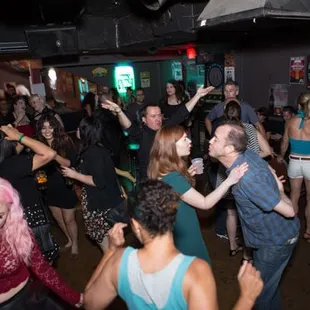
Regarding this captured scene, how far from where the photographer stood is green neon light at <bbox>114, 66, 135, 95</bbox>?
39.2 feet

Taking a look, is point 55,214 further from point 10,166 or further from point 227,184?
point 227,184

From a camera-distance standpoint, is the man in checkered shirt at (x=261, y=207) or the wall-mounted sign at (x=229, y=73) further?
the wall-mounted sign at (x=229, y=73)

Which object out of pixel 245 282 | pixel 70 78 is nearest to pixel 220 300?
pixel 245 282

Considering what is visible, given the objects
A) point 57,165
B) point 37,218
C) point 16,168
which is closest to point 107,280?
point 16,168

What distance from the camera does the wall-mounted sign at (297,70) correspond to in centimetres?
609

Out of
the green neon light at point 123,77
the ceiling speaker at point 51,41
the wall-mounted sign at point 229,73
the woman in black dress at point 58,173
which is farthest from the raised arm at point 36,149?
the green neon light at point 123,77

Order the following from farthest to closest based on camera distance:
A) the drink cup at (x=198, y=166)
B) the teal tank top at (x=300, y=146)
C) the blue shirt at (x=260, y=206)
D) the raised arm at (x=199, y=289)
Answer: the teal tank top at (x=300, y=146) < the drink cup at (x=198, y=166) < the blue shirt at (x=260, y=206) < the raised arm at (x=199, y=289)

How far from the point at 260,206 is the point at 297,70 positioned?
4.91 meters

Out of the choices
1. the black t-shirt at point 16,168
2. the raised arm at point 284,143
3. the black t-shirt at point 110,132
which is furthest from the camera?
the black t-shirt at point 110,132

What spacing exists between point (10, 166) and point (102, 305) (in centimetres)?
130

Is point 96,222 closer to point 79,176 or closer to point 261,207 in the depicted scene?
point 79,176

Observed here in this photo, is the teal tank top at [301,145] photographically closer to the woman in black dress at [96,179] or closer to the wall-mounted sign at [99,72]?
the woman in black dress at [96,179]

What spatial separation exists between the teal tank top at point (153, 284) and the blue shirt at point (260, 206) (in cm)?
87

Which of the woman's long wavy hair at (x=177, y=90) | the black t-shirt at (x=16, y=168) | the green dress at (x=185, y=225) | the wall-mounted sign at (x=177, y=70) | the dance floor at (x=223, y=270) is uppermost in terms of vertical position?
the wall-mounted sign at (x=177, y=70)
